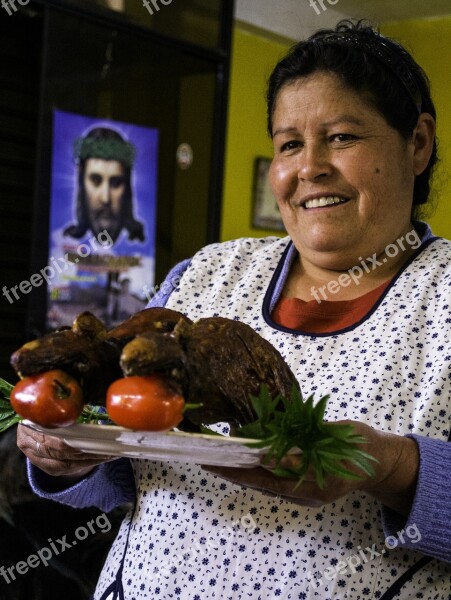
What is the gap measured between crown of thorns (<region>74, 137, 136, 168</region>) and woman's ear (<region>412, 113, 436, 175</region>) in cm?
194

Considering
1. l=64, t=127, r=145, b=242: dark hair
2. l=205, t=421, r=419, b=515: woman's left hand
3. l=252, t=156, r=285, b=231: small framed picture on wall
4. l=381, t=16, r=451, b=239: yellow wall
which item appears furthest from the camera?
l=252, t=156, r=285, b=231: small framed picture on wall

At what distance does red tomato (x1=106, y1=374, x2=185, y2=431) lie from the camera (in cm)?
75

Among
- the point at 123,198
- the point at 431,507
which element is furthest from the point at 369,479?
the point at 123,198

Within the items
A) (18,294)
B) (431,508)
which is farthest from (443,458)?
(18,294)

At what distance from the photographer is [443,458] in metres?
0.99

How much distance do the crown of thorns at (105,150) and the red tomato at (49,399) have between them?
241 cm

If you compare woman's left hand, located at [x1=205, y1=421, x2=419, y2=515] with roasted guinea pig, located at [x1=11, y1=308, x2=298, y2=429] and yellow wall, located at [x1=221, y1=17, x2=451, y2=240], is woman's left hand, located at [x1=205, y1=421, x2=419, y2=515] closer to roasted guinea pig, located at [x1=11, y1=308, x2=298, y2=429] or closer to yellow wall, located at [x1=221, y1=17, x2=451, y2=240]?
roasted guinea pig, located at [x1=11, y1=308, x2=298, y2=429]

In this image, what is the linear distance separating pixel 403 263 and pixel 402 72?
0.94ft

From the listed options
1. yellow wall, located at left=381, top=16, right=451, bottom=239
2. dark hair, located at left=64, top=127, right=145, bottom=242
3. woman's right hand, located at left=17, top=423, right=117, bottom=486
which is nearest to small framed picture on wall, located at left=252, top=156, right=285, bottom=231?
yellow wall, located at left=381, top=16, right=451, bottom=239

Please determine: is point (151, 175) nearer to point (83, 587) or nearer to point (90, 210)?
point (90, 210)

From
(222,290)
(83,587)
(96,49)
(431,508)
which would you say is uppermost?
(96,49)

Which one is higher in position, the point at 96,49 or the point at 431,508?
the point at 96,49

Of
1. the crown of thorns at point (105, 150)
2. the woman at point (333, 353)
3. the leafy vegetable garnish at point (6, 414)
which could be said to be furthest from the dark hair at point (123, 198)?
the leafy vegetable garnish at point (6, 414)

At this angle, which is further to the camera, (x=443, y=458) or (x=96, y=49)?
(x=96, y=49)
